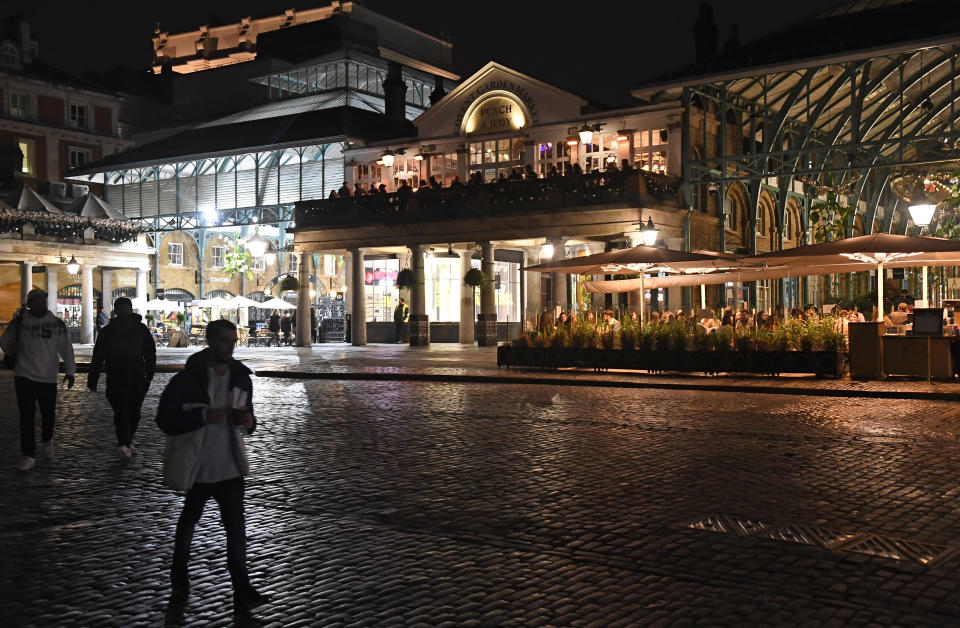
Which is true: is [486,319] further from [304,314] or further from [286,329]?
[286,329]

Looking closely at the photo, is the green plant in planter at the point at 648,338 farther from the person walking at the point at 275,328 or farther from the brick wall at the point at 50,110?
the brick wall at the point at 50,110

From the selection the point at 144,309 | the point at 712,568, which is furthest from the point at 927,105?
the point at 712,568

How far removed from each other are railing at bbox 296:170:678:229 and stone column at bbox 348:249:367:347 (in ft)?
5.11

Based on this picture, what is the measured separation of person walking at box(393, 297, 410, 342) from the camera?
44062mm

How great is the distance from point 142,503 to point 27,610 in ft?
10.5

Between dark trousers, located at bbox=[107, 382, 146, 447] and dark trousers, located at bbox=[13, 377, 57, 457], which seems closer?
dark trousers, located at bbox=[13, 377, 57, 457]

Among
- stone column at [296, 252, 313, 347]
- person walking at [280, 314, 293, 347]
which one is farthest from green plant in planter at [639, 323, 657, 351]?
person walking at [280, 314, 293, 347]

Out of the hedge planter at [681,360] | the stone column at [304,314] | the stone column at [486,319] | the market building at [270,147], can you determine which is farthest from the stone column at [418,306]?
the hedge planter at [681,360]

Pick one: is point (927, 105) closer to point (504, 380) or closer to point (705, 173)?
point (705, 173)

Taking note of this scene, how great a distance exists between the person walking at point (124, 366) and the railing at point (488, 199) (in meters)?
23.9

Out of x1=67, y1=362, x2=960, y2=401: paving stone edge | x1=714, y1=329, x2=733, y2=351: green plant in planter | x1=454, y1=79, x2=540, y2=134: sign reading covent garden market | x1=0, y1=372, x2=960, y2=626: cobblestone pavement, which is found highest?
x1=454, y1=79, x2=540, y2=134: sign reading covent garden market

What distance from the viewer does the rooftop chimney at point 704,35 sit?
3934 centimetres

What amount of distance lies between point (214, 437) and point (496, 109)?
34881 millimetres

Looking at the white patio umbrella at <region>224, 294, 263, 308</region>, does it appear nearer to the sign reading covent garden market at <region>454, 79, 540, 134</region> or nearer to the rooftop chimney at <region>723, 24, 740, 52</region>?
the sign reading covent garden market at <region>454, 79, 540, 134</region>
